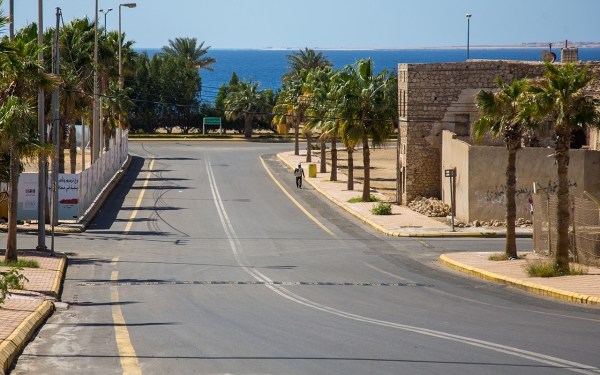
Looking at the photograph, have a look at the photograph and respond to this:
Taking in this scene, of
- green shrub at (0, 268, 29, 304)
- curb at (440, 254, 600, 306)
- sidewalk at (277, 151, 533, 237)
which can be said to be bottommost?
curb at (440, 254, 600, 306)

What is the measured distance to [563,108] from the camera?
65.4ft

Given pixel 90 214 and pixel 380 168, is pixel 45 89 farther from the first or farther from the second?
pixel 380 168

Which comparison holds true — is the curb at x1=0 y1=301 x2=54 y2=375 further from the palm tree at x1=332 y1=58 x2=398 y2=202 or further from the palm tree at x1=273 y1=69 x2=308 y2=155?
the palm tree at x1=273 y1=69 x2=308 y2=155

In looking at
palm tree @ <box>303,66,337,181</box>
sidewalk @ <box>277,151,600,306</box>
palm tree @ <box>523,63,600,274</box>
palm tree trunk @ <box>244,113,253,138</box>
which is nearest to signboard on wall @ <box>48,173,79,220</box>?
sidewalk @ <box>277,151,600,306</box>

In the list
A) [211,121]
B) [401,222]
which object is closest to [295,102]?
[401,222]

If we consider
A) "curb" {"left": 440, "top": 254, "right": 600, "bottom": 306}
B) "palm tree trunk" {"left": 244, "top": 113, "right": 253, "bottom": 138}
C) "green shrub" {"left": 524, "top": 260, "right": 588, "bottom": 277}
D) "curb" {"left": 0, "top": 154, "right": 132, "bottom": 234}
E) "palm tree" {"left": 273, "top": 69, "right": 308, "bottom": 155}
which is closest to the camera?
"curb" {"left": 440, "top": 254, "right": 600, "bottom": 306}

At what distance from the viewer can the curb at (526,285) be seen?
17.5 meters

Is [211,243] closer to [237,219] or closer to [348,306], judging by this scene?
[237,219]

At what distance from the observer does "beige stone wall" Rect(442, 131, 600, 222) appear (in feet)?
103

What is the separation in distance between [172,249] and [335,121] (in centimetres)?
1738

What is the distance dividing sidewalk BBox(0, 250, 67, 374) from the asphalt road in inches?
10.1

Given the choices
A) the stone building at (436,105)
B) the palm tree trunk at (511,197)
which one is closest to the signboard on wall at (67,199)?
the stone building at (436,105)

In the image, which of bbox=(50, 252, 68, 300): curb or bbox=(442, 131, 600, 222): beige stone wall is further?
bbox=(442, 131, 600, 222): beige stone wall

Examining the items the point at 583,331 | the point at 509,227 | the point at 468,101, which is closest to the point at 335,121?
the point at 468,101
